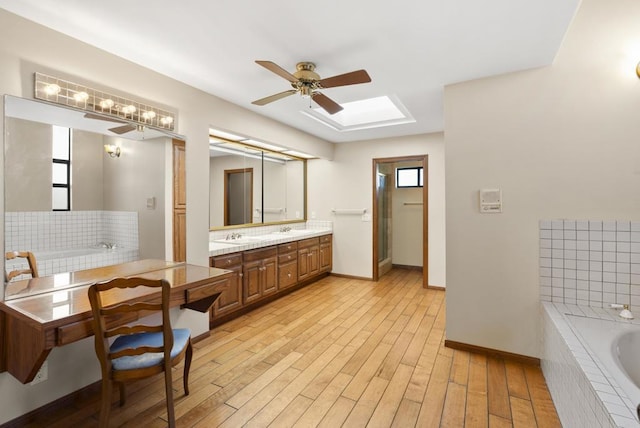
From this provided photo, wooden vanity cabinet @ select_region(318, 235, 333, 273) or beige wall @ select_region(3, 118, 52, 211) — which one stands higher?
beige wall @ select_region(3, 118, 52, 211)

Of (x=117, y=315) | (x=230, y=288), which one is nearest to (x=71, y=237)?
(x=117, y=315)

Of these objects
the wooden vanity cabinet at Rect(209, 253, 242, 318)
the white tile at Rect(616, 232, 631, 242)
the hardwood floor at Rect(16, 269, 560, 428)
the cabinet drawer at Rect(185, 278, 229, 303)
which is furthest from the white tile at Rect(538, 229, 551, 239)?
the wooden vanity cabinet at Rect(209, 253, 242, 318)

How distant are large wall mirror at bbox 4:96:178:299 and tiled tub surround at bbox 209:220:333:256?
0.79 m

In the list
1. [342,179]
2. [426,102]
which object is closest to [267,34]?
[426,102]

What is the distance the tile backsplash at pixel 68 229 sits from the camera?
189 centimetres

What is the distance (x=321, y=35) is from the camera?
2072 millimetres

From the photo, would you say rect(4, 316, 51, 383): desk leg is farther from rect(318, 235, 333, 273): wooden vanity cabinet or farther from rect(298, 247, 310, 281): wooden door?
rect(318, 235, 333, 273): wooden vanity cabinet

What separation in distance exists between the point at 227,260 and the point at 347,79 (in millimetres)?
2314

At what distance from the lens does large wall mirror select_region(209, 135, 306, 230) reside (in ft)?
13.1

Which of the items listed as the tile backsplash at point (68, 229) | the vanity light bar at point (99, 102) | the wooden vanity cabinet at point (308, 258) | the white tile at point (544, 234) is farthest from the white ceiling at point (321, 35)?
the wooden vanity cabinet at point (308, 258)

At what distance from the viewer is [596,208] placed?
93.4 inches

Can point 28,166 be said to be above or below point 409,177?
below

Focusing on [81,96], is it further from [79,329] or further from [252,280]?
[252,280]

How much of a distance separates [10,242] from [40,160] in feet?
1.83
